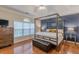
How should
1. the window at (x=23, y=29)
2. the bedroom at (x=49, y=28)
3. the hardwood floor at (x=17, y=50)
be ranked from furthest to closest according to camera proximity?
the window at (x=23, y=29)
the bedroom at (x=49, y=28)
the hardwood floor at (x=17, y=50)

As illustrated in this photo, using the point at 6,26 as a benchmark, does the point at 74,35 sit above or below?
below

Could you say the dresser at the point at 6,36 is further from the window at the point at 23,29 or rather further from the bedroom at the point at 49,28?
the window at the point at 23,29

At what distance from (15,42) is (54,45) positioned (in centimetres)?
227

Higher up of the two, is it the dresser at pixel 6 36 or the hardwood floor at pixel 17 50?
the dresser at pixel 6 36

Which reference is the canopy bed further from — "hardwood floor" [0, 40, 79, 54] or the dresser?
the dresser

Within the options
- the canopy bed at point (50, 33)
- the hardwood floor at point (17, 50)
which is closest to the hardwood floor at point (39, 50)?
the hardwood floor at point (17, 50)

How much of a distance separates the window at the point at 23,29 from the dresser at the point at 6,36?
1.34 feet

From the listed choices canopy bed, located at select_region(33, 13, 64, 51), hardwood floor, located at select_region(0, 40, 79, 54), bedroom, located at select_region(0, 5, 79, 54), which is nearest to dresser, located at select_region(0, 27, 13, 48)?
bedroom, located at select_region(0, 5, 79, 54)

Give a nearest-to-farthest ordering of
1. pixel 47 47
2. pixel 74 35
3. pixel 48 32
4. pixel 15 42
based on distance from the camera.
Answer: pixel 47 47, pixel 48 32, pixel 74 35, pixel 15 42

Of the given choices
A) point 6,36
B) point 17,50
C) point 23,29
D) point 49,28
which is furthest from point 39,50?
point 23,29

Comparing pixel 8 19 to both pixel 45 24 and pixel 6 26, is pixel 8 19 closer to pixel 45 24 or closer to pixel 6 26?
pixel 6 26

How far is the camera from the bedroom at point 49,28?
2846 mm
